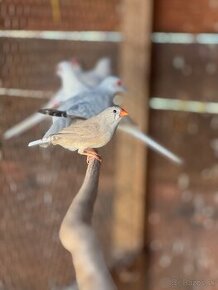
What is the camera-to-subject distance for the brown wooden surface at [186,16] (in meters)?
0.95

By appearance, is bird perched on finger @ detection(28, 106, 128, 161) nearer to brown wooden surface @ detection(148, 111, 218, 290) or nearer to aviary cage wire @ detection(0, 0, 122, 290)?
aviary cage wire @ detection(0, 0, 122, 290)

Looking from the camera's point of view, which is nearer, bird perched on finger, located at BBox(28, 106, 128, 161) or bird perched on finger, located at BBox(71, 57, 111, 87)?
bird perched on finger, located at BBox(28, 106, 128, 161)

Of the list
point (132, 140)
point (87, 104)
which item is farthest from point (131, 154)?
point (87, 104)

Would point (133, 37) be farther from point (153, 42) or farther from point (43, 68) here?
point (43, 68)

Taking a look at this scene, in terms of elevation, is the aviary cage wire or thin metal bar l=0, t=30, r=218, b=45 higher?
thin metal bar l=0, t=30, r=218, b=45

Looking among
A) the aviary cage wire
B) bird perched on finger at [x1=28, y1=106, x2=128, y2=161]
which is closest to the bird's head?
the aviary cage wire

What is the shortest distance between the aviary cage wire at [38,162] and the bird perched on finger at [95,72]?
0.01 m

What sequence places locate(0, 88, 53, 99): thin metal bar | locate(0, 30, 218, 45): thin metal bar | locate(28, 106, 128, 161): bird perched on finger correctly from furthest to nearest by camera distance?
locate(0, 30, 218, 45): thin metal bar, locate(0, 88, 53, 99): thin metal bar, locate(28, 106, 128, 161): bird perched on finger

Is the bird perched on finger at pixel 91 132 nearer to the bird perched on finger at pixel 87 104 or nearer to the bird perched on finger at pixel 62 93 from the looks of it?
the bird perched on finger at pixel 87 104

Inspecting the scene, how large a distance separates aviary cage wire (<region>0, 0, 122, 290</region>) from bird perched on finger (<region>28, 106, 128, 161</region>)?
0.67ft

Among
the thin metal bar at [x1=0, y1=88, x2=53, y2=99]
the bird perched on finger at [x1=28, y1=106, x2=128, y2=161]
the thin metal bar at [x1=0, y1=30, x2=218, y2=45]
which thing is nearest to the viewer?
the bird perched on finger at [x1=28, y1=106, x2=128, y2=161]

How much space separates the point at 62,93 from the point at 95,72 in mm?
97

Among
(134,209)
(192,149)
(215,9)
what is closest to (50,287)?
(134,209)

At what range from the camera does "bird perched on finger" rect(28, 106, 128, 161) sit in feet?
1.92
